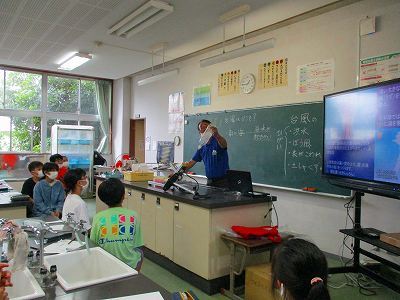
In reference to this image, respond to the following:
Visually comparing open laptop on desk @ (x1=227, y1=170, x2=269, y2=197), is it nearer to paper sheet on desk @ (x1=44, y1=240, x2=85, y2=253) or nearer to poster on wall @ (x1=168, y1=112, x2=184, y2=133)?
paper sheet on desk @ (x1=44, y1=240, x2=85, y2=253)

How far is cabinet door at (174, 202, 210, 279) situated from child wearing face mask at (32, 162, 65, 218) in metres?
1.20

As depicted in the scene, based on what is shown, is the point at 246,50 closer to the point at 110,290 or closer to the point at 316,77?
the point at 316,77

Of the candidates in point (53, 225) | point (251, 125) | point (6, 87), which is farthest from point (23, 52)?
point (53, 225)

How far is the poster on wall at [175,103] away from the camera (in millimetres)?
6164

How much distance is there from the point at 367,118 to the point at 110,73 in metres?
6.11

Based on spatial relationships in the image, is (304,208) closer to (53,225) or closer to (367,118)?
(367,118)

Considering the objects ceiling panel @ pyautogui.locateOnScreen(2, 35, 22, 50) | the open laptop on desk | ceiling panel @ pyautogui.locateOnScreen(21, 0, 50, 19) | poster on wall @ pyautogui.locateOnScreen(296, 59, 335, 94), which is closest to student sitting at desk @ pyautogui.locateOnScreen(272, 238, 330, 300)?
the open laptop on desk

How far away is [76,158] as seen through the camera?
7.41 metres

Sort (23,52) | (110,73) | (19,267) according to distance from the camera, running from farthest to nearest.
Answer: (110,73) → (23,52) → (19,267)

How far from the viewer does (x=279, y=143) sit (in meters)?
4.27

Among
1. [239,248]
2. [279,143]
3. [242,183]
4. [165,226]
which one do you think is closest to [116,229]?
[239,248]

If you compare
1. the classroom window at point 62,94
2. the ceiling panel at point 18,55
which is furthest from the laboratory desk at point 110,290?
the classroom window at point 62,94

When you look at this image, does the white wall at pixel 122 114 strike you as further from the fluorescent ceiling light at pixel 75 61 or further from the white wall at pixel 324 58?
the white wall at pixel 324 58

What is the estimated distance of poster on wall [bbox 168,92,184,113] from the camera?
6164 millimetres
